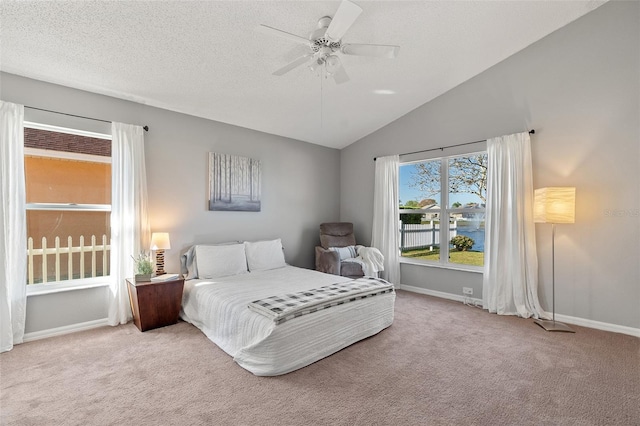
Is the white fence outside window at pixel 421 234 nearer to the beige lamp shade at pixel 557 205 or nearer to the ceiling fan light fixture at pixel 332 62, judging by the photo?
the beige lamp shade at pixel 557 205

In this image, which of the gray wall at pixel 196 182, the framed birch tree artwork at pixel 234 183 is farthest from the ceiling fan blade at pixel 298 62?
the framed birch tree artwork at pixel 234 183

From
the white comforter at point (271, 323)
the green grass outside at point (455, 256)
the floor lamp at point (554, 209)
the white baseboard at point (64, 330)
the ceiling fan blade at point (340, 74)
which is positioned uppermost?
the ceiling fan blade at point (340, 74)

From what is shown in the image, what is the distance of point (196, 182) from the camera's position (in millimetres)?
4031

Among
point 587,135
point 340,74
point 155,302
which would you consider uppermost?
point 340,74

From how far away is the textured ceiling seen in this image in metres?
2.39

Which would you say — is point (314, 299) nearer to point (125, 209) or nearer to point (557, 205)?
point (125, 209)

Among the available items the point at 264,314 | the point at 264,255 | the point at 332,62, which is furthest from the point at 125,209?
the point at 332,62

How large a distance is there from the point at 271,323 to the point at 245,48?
102 inches

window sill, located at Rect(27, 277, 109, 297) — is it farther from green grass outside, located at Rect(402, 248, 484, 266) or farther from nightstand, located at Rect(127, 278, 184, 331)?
green grass outside, located at Rect(402, 248, 484, 266)

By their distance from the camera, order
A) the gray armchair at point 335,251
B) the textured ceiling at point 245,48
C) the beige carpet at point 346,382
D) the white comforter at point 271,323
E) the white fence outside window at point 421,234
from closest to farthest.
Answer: the beige carpet at point 346,382, the white comforter at point 271,323, the textured ceiling at point 245,48, the gray armchair at point 335,251, the white fence outside window at point 421,234

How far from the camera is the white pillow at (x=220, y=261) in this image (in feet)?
12.1

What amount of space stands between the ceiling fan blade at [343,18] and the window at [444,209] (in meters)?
2.97

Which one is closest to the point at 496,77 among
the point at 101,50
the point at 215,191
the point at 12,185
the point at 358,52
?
the point at 358,52

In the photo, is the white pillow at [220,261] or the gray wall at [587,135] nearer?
the gray wall at [587,135]
